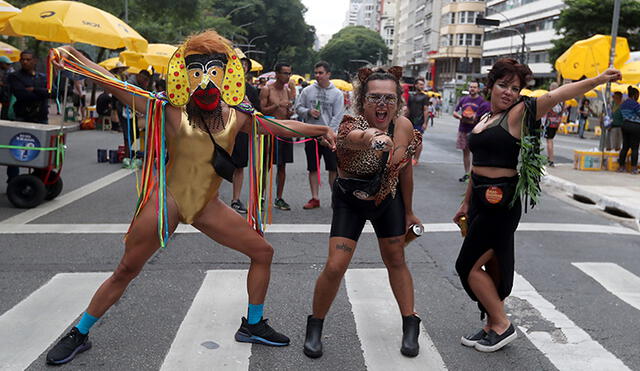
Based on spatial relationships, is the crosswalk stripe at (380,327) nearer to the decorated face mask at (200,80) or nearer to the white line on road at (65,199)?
the decorated face mask at (200,80)

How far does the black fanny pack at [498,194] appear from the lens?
3875 millimetres

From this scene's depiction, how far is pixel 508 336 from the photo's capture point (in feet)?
13.3

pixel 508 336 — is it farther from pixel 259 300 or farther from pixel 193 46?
pixel 193 46

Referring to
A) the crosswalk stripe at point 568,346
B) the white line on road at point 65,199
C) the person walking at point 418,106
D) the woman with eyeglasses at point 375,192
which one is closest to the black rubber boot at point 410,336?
the woman with eyeglasses at point 375,192

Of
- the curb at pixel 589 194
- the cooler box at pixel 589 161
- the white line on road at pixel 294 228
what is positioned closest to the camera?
the white line on road at pixel 294 228

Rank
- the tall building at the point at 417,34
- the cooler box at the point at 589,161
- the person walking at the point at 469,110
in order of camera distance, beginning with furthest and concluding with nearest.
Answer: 1. the tall building at the point at 417,34
2. the cooler box at the point at 589,161
3. the person walking at the point at 469,110

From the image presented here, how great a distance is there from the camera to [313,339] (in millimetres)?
3924

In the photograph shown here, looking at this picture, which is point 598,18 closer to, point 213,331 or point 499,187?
point 499,187

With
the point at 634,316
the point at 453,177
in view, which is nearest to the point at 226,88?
the point at 634,316

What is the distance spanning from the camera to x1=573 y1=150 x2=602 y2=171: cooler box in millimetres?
14491

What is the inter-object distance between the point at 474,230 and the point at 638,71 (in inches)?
469

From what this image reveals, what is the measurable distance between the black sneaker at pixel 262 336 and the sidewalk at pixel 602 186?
22.9ft

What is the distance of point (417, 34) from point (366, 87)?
110 metres

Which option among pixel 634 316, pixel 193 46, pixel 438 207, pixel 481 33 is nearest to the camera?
pixel 193 46
